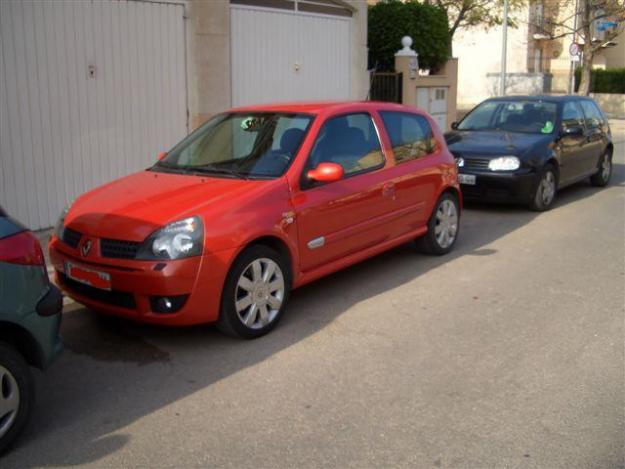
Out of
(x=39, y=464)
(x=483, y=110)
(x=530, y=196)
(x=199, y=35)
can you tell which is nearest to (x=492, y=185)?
(x=530, y=196)

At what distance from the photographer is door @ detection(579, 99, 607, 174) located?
11781mm

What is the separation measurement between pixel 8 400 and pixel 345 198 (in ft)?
10.5

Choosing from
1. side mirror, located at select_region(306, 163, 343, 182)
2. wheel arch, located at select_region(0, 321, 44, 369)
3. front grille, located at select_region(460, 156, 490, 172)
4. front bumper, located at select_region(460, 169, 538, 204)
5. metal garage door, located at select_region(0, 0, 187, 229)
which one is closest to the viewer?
wheel arch, located at select_region(0, 321, 44, 369)

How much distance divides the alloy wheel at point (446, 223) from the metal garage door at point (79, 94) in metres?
4.22

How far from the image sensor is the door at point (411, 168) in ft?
22.7

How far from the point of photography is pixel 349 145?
21.0 ft

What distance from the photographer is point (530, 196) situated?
399 inches

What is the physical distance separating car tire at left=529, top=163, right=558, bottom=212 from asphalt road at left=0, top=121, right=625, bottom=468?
10.7 ft

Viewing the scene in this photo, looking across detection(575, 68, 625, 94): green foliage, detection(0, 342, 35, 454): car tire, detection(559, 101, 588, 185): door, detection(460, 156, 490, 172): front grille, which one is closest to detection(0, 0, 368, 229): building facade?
detection(460, 156, 490, 172): front grille

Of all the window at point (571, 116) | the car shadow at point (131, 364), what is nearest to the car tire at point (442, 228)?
the car shadow at point (131, 364)

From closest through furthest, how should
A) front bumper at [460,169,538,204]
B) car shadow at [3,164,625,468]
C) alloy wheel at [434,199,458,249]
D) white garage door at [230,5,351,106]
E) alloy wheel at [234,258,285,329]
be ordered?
1. car shadow at [3,164,625,468]
2. alloy wheel at [234,258,285,329]
3. alloy wheel at [434,199,458,249]
4. front bumper at [460,169,538,204]
5. white garage door at [230,5,351,106]

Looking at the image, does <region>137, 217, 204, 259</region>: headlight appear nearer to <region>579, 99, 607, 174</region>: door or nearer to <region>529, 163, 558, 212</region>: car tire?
<region>529, 163, 558, 212</region>: car tire

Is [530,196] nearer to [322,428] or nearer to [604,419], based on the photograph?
[604,419]

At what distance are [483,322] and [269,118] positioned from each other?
97.3 inches
